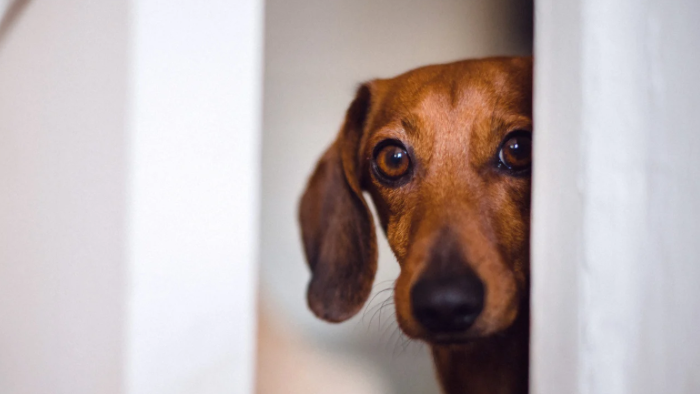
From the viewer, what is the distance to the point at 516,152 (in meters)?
0.91

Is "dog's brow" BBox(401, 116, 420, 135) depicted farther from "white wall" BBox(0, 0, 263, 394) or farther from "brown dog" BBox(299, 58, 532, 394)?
"white wall" BBox(0, 0, 263, 394)

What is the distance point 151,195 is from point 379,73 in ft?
1.67

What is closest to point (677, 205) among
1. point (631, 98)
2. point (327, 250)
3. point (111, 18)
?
point (631, 98)

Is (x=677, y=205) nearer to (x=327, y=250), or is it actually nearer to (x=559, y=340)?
(x=559, y=340)

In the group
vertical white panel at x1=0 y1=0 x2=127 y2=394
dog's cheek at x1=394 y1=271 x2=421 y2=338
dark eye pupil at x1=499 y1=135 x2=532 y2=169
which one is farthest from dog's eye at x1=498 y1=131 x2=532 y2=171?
vertical white panel at x1=0 y1=0 x2=127 y2=394

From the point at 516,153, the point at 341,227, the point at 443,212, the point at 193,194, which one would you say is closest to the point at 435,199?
the point at 443,212

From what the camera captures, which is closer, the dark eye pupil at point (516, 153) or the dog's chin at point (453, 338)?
the dog's chin at point (453, 338)

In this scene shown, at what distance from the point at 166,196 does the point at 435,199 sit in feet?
1.53

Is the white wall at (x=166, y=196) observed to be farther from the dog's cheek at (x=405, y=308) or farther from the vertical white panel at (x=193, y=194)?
the dog's cheek at (x=405, y=308)

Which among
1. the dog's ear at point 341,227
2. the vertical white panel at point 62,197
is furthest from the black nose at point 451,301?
the vertical white panel at point 62,197

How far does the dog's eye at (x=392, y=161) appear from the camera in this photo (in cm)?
99

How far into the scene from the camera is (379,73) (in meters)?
0.98

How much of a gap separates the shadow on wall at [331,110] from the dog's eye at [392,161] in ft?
0.38

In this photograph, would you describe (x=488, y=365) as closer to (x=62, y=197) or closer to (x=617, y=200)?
(x=617, y=200)
